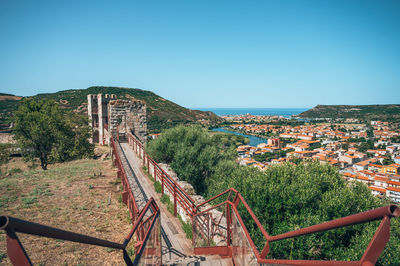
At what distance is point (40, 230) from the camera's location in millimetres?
1284

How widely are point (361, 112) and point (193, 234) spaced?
176 meters

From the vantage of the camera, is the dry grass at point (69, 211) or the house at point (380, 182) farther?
the house at point (380, 182)

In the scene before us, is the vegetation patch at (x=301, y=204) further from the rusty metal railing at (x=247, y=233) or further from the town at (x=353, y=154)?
the town at (x=353, y=154)

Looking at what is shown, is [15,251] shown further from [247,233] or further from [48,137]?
[48,137]

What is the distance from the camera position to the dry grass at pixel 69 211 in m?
5.10

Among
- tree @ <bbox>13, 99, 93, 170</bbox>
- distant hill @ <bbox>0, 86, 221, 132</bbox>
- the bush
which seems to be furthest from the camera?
distant hill @ <bbox>0, 86, 221, 132</bbox>

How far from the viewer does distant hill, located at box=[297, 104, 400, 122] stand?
117875 mm

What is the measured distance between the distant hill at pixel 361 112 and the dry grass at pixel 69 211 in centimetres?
13661

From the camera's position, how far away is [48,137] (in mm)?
18859

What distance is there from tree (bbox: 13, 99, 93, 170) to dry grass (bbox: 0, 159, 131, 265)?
24.9ft

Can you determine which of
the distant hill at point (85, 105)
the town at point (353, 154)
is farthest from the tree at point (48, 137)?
the distant hill at point (85, 105)

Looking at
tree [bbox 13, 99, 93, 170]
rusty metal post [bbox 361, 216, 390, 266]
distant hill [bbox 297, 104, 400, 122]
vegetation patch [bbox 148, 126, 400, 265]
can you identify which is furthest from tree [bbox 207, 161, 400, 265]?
distant hill [bbox 297, 104, 400, 122]

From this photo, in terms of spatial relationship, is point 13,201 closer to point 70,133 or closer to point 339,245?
point 339,245

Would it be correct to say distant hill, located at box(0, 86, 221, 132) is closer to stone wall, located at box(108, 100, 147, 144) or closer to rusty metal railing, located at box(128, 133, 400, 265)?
stone wall, located at box(108, 100, 147, 144)
